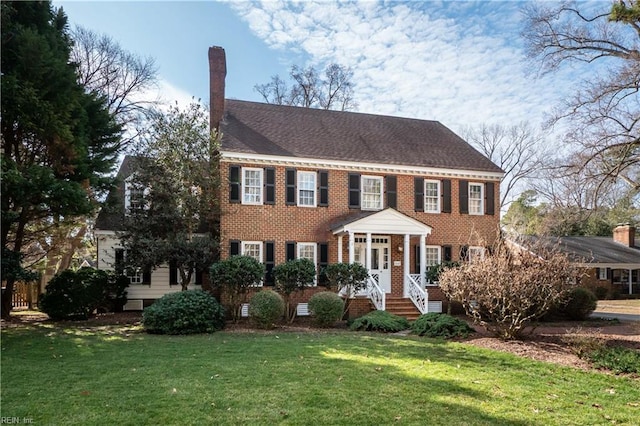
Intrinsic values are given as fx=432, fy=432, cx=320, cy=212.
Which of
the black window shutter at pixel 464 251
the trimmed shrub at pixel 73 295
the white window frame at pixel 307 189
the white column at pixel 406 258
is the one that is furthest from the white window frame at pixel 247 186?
the black window shutter at pixel 464 251

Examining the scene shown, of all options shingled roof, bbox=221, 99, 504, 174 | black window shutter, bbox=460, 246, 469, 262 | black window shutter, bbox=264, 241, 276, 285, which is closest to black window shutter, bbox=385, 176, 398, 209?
shingled roof, bbox=221, 99, 504, 174

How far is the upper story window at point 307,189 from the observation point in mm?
17016

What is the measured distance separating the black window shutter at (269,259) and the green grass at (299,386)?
642cm

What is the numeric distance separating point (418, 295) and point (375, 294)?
5.67 ft

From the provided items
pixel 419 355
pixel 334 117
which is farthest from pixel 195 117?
pixel 419 355

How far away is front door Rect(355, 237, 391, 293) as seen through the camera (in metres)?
17.6

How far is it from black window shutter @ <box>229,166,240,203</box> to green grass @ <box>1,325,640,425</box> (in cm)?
725

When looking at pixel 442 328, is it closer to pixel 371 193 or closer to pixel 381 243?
pixel 381 243

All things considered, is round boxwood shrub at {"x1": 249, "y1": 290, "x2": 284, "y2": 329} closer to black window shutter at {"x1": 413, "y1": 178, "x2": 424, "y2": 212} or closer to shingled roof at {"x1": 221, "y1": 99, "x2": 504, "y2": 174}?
shingled roof at {"x1": 221, "y1": 99, "x2": 504, "y2": 174}

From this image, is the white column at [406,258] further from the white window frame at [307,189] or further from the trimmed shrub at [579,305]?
the trimmed shrub at [579,305]

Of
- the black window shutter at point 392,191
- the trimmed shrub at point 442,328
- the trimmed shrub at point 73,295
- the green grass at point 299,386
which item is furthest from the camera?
the black window shutter at point 392,191

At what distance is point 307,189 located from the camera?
A: 1709cm

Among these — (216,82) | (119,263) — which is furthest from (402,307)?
(216,82)

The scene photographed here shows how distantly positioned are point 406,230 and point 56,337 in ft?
39.2
